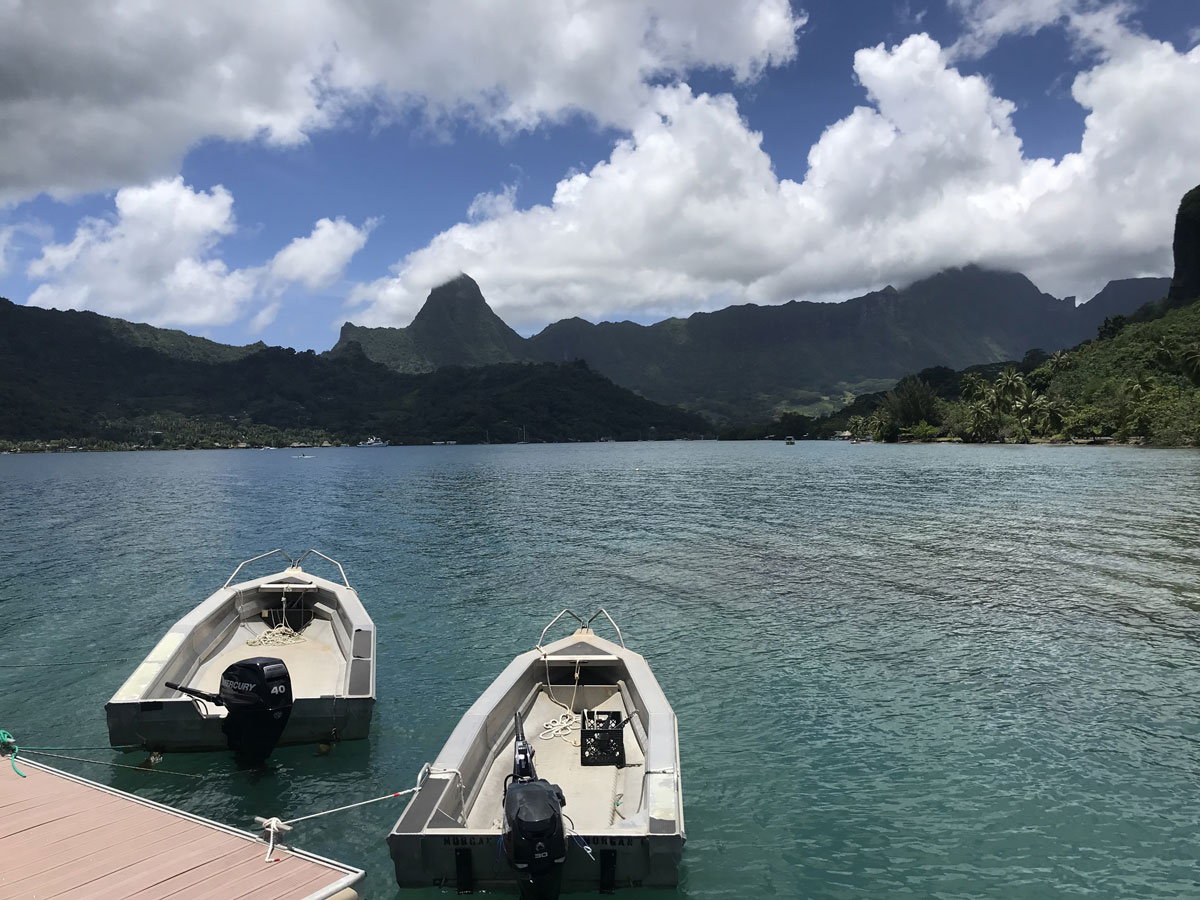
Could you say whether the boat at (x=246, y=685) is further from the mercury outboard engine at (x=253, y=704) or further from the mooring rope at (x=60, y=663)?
the mooring rope at (x=60, y=663)

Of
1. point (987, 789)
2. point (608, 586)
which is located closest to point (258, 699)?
point (987, 789)

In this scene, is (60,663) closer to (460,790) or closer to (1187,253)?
(460,790)

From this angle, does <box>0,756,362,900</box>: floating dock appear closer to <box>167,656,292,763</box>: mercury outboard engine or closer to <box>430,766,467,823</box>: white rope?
<box>430,766,467,823</box>: white rope

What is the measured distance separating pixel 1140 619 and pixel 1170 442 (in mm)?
115844

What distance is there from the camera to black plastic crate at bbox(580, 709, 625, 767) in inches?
420

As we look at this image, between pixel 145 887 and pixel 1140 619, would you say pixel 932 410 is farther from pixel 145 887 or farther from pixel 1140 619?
pixel 145 887

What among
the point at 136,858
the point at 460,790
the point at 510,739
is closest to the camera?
the point at 136,858

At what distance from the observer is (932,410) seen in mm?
189125

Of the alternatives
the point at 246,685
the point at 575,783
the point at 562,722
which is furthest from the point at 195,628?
the point at 575,783

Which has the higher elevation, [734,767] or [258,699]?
[258,699]

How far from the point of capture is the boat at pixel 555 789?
25.2 feet

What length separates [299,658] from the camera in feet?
53.0

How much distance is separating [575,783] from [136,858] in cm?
560

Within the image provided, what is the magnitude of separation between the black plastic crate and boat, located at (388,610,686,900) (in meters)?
0.02
